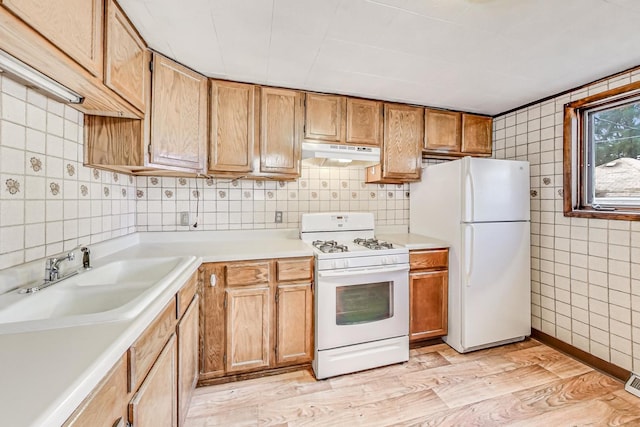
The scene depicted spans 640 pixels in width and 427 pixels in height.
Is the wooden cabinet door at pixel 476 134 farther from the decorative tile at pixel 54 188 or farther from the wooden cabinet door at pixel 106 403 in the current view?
the decorative tile at pixel 54 188

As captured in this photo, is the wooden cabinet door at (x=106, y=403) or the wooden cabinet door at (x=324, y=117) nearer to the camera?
the wooden cabinet door at (x=106, y=403)

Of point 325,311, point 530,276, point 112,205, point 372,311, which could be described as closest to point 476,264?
point 530,276

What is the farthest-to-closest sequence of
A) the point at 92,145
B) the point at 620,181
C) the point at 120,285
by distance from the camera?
the point at 620,181 < the point at 92,145 < the point at 120,285

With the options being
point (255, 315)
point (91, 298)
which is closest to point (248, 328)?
point (255, 315)

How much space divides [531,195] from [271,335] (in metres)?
2.58

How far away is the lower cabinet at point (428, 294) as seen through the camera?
2.20m

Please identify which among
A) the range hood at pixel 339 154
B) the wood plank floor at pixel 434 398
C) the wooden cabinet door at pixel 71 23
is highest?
the wooden cabinet door at pixel 71 23

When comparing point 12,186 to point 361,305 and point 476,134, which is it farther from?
point 476,134

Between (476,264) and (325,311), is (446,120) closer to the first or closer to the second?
(476,264)

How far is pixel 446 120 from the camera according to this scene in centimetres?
259

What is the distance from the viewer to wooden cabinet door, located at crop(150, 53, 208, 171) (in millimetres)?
1640

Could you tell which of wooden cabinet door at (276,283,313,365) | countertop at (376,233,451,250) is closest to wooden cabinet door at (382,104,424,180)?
countertop at (376,233,451,250)

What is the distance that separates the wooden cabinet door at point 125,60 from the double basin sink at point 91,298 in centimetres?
89

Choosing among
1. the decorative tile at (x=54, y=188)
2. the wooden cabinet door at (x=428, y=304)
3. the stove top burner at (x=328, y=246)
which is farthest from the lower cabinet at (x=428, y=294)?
the decorative tile at (x=54, y=188)
